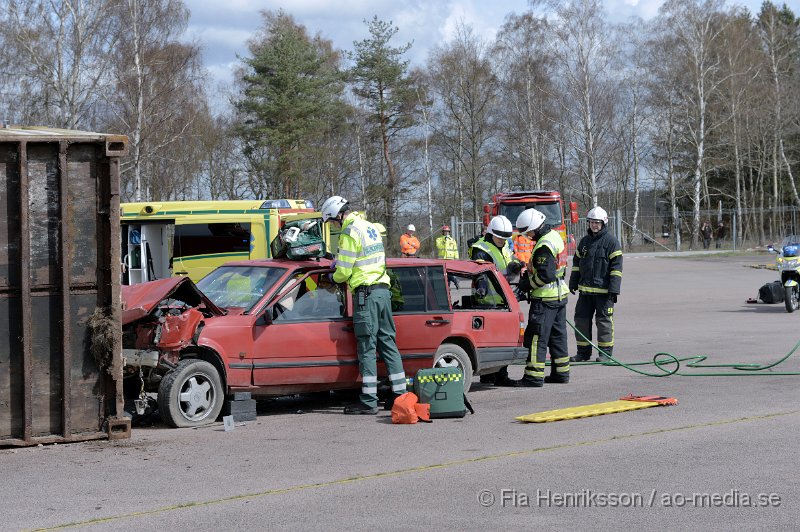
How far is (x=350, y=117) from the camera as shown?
177 ft

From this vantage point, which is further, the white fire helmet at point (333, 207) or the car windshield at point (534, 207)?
the car windshield at point (534, 207)

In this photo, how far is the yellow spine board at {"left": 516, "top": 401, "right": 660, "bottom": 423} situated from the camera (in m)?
8.47

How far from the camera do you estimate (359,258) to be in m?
9.10

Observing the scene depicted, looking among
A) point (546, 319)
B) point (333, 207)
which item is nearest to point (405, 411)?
point (333, 207)

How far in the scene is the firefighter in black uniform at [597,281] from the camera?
40.4 ft

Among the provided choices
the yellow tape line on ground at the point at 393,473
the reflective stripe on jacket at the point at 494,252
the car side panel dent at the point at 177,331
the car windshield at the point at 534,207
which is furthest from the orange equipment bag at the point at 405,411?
the car windshield at the point at 534,207

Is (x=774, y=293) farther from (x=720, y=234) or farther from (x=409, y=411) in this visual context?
(x=720, y=234)

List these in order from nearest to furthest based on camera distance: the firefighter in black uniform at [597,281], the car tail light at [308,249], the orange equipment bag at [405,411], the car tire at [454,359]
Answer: the orange equipment bag at [405,411] < the car tail light at [308,249] < the car tire at [454,359] < the firefighter in black uniform at [597,281]

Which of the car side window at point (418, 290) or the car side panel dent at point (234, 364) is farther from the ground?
the car side window at point (418, 290)

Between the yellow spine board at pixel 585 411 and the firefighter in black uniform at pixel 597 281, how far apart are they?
10.1 ft

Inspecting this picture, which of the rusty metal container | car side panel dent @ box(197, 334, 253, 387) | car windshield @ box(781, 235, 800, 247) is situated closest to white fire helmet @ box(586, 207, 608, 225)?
car side panel dent @ box(197, 334, 253, 387)

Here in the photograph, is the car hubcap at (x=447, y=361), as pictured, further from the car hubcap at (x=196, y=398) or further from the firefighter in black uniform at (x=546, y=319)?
the car hubcap at (x=196, y=398)

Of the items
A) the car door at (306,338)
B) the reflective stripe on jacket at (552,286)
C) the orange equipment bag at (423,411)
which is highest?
the reflective stripe on jacket at (552,286)

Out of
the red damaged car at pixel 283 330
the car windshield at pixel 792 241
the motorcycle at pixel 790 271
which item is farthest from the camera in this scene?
the car windshield at pixel 792 241
